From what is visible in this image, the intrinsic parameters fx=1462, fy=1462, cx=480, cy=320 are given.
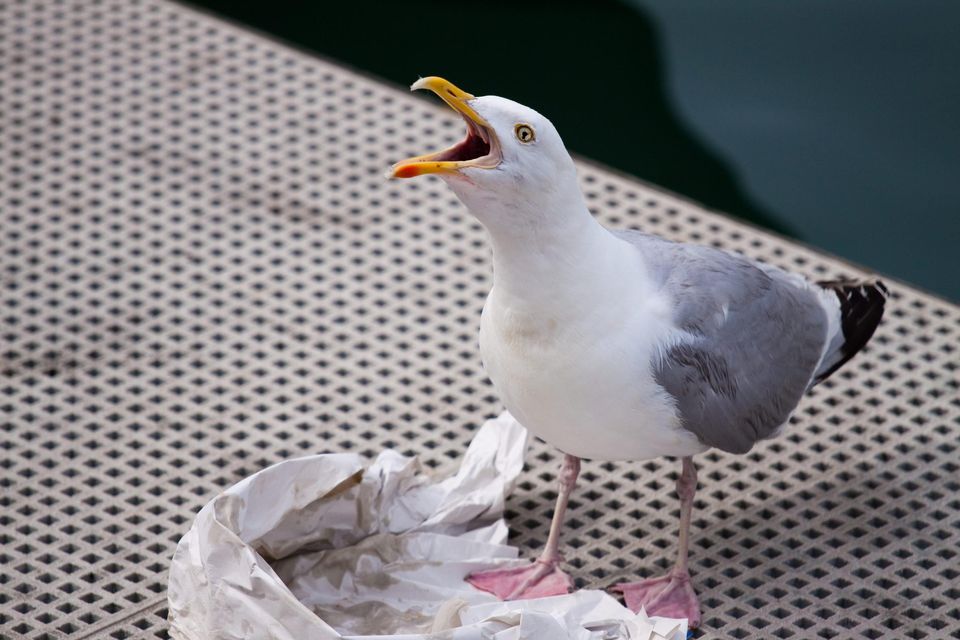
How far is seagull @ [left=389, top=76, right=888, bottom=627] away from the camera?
244 centimetres

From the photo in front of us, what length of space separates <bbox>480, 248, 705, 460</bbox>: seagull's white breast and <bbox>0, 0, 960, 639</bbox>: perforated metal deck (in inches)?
17.7

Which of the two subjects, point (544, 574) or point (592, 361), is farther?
point (544, 574)

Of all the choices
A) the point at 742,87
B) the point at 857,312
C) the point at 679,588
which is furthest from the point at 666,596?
the point at 742,87

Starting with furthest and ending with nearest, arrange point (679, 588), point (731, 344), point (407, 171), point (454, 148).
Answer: point (679, 588)
point (731, 344)
point (454, 148)
point (407, 171)

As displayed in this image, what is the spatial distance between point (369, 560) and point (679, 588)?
2.01 ft

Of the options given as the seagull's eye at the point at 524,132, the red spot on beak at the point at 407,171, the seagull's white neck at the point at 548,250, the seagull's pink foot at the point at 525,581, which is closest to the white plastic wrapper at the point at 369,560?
the seagull's pink foot at the point at 525,581

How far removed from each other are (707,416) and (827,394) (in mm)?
811

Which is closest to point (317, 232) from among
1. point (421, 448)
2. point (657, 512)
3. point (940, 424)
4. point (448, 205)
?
point (448, 205)

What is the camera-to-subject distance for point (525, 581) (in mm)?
2904

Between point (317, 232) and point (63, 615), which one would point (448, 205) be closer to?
point (317, 232)

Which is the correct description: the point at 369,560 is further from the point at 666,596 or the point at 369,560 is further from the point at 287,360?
the point at 287,360

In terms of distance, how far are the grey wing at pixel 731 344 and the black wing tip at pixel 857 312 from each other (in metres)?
0.10

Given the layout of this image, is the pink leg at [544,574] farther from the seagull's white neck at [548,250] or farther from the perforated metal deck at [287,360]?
the seagull's white neck at [548,250]

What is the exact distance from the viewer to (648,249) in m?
2.80
